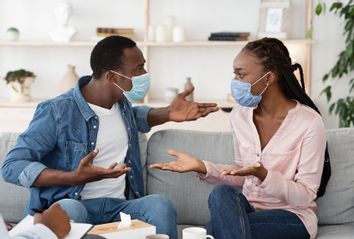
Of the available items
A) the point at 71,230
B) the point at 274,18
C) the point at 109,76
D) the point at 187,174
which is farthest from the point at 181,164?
the point at 274,18

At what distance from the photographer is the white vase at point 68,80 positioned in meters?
5.11

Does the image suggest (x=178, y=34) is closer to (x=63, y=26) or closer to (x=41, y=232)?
(x=63, y=26)

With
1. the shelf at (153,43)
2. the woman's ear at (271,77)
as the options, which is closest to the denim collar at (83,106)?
the woman's ear at (271,77)

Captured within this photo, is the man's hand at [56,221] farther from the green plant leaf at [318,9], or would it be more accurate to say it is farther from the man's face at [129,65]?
the green plant leaf at [318,9]

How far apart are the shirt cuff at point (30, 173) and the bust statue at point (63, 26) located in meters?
2.79

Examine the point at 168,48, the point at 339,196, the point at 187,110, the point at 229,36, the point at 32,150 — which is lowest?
the point at 339,196

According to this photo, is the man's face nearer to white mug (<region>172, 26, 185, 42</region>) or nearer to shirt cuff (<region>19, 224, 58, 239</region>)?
shirt cuff (<region>19, 224, 58, 239</region>)

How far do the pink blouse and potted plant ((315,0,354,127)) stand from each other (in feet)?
7.25

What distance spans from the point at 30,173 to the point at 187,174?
0.69 meters

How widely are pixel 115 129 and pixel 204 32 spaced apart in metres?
2.70

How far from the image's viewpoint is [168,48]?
209 inches

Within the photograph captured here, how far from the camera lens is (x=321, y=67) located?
521 centimetres

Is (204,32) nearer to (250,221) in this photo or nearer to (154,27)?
(154,27)

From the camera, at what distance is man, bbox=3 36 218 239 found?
2.47 meters
